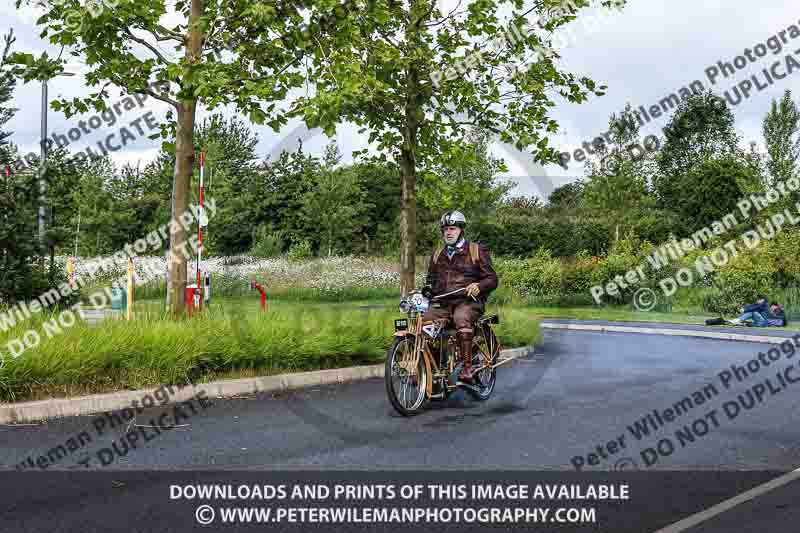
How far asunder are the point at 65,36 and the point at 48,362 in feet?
14.1

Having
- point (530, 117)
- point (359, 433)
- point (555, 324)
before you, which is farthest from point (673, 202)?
point (359, 433)

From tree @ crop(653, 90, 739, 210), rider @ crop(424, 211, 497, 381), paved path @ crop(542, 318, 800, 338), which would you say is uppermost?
tree @ crop(653, 90, 739, 210)

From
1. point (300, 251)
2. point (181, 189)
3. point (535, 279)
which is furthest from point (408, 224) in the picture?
point (300, 251)

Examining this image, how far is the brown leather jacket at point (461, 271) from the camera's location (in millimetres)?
9492

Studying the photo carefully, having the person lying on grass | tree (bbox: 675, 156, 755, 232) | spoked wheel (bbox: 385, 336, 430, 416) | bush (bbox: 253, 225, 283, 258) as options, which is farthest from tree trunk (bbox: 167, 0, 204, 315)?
tree (bbox: 675, 156, 755, 232)

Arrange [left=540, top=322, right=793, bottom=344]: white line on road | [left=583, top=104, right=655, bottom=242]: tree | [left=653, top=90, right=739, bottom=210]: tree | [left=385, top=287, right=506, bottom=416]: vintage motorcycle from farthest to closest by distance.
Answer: [left=653, top=90, right=739, bottom=210]: tree < [left=583, top=104, right=655, bottom=242]: tree < [left=540, top=322, right=793, bottom=344]: white line on road < [left=385, top=287, right=506, bottom=416]: vintage motorcycle

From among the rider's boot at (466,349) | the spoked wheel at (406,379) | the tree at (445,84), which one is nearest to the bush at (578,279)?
the tree at (445,84)

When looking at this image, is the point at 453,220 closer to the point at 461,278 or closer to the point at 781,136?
the point at 461,278

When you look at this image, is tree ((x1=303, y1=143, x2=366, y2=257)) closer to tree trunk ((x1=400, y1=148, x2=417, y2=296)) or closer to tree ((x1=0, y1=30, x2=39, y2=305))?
tree trunk ((x1=400, y1=148, x2=417, y2=296))

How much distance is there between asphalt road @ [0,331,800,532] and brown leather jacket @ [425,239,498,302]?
131 centimetres

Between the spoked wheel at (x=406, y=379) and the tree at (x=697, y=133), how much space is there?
2503 inches

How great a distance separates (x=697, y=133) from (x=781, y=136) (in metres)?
33.0

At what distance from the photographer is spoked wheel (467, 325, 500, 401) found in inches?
384

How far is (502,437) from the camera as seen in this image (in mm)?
7551
